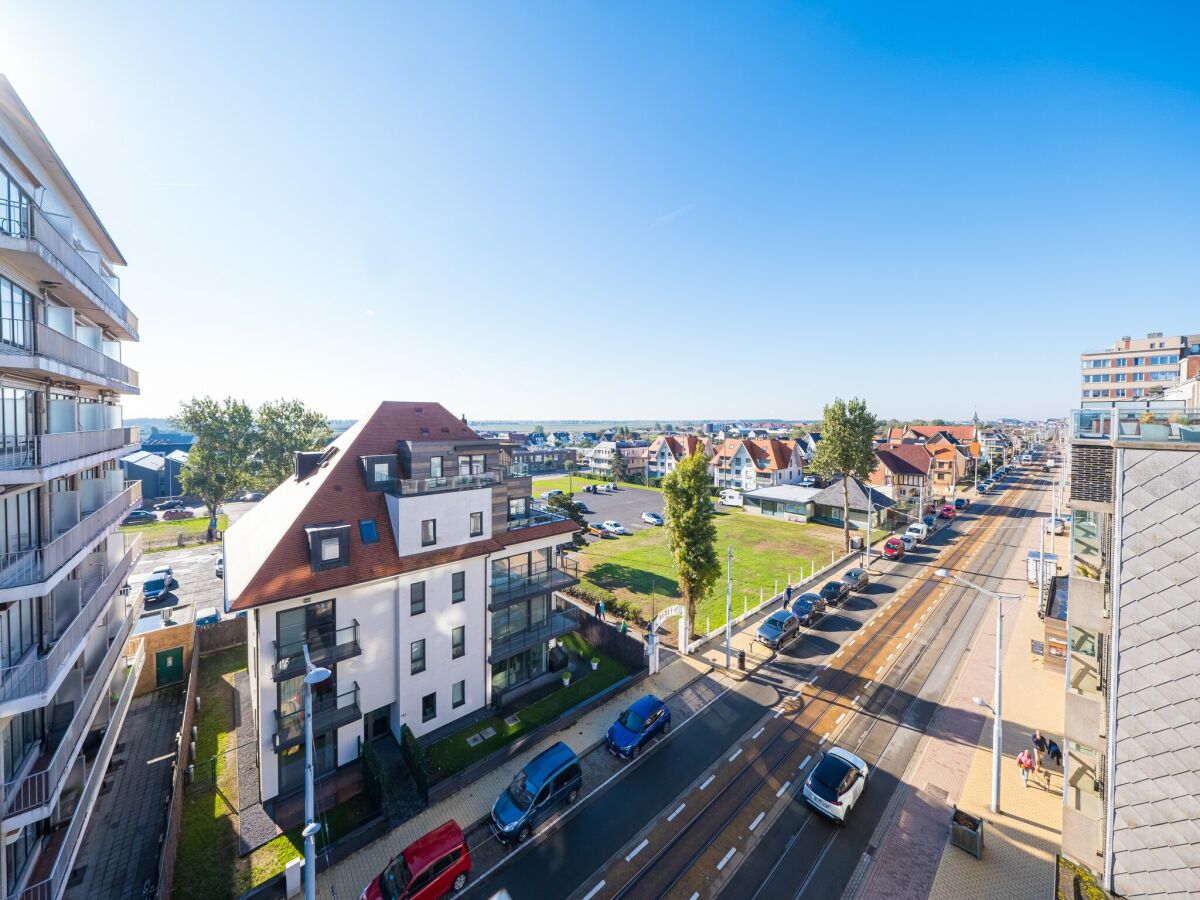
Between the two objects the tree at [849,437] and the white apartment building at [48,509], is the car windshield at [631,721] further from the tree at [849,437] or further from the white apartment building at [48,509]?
the tree at [849,437]

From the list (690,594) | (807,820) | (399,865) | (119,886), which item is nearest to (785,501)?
(690,594)

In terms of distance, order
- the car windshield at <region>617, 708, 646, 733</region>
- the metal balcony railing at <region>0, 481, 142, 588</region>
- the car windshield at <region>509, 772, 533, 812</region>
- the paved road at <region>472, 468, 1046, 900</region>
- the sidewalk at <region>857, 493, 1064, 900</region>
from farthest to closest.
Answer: the car windshield at <region>617, 708, 646, 733</region> < the car windshield at <region>509, 772, 533, 812</region> < the paved road at <region>472, 468, 1046, 900</region> < the sidewalk at <region>857, 493, 1064, 900</region> < the metal balcony railing at <region>0, 481, 142, 588</region>

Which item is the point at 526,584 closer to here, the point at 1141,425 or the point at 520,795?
the point at 520,795

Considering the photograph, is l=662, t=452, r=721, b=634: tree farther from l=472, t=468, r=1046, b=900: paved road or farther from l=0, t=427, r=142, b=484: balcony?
l=0, t=427, r=142, b=484: balcony

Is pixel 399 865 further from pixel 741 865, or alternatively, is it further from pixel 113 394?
pixel 113 394

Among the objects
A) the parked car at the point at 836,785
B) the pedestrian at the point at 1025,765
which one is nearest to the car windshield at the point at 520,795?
the parked car at the point at 836,785

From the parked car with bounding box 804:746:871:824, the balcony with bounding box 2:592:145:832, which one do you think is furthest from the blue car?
the balcony with bounding box 2:592:145:832

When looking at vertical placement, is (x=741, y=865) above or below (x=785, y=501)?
below
